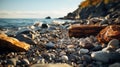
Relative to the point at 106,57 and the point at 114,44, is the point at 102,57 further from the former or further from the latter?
the point at 114,44

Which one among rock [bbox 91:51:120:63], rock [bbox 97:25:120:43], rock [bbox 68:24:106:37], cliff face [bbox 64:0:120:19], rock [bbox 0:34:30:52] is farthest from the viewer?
cliff face [bbox 64:0:120:19]

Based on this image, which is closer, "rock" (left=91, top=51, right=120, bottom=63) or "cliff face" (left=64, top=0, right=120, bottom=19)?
"rock" (left=91, top=51, right=120, bottom=63)

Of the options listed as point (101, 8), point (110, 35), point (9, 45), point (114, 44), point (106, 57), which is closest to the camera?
point (106, 57)

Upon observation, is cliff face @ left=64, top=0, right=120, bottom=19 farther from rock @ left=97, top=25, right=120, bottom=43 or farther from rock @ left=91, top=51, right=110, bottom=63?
rock @ left=91, top=51, right=110, bottom=63

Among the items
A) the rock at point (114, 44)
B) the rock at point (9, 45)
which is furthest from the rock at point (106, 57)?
the rock at point (9, 45)

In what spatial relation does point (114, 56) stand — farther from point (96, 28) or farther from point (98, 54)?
point (96, 28)

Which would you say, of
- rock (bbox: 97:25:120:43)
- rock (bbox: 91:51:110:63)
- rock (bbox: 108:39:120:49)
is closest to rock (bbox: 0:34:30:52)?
rock (bbox: 91:51:110:63)

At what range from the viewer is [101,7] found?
63.9 metres

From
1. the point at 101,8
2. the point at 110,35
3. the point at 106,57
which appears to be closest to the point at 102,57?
the point at 106,57

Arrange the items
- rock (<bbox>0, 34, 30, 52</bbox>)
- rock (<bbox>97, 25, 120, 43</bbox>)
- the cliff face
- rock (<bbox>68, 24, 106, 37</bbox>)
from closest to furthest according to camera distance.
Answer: rock (<bbox>0, 34, 30, 52</bbox>) < rock (<bbox>97, 25, 120, 43</bbox>) < rock (<bbox>68, 24, 106, 37</bbox>) < the cliff face

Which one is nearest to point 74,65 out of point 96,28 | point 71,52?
point 71,52

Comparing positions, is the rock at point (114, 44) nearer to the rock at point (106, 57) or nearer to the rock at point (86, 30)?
the rock at point (106, 57)

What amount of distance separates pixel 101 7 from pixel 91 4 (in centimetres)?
811

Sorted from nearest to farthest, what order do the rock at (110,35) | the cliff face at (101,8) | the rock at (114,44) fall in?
1. the rock at (114,44)
2. the rock at (110,35)
3. the cliff face at (101,8)
